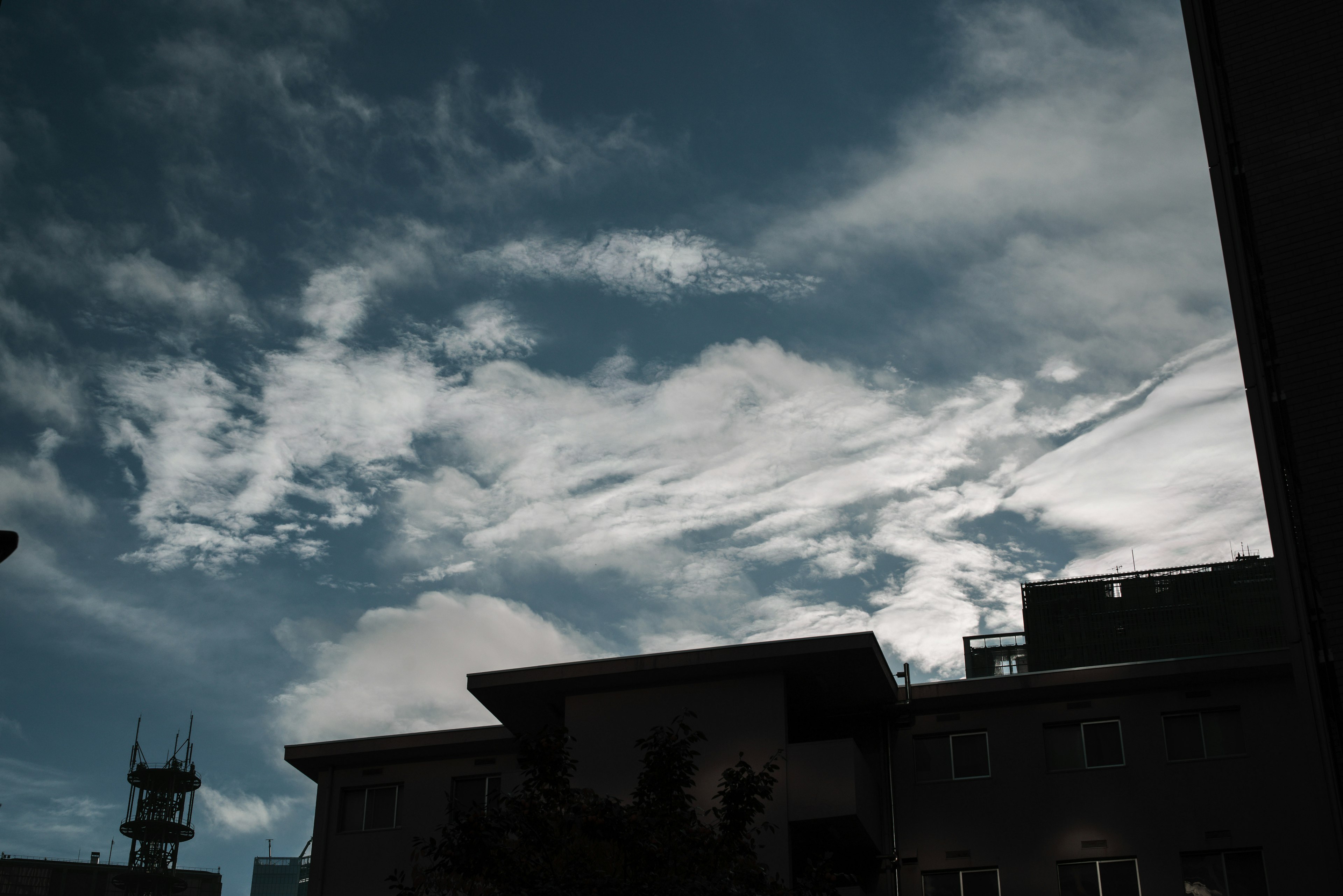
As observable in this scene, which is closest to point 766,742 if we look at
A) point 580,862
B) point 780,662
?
point 780,662

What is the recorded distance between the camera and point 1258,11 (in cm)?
2238

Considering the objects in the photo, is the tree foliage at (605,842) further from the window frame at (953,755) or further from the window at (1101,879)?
the window at (1101,879)

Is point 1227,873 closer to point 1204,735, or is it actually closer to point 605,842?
point 1204,735

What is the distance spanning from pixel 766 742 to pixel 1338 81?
59.9ft

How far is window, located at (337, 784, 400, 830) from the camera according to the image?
34.4 meters

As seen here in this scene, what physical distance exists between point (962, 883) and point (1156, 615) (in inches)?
4706

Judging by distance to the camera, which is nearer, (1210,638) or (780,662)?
(780,662)

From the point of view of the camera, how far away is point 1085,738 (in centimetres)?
2933

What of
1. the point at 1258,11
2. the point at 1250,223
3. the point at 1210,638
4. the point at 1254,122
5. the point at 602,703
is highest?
the point at 1210,638

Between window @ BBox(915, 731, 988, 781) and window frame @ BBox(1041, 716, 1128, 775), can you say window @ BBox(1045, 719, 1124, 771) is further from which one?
window @ BBox(915, 731, 988, 781)

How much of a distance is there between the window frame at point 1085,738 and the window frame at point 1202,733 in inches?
36.5

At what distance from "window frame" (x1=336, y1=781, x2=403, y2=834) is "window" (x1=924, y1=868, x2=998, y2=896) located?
15.1 m

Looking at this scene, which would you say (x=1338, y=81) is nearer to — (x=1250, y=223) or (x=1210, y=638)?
(x=1250, y=223)

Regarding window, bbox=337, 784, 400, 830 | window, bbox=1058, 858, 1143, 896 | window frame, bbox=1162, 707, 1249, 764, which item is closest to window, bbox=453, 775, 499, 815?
window, bbox=337, 784, 400, 830
